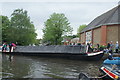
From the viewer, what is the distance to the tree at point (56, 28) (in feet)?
136

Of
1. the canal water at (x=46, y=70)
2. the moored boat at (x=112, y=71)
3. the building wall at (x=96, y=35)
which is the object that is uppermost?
the building wall at (x=96, y=35)

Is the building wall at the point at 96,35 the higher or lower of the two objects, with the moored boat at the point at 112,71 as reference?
higher

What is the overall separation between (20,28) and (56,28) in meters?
11.1

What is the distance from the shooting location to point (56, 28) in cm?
4150

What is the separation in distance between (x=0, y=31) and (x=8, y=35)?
2363mm

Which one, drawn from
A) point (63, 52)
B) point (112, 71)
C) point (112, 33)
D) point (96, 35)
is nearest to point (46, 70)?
point (112, 71)

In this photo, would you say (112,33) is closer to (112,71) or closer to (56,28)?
(112,71)

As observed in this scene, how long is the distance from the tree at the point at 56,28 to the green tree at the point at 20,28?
19.4 feet

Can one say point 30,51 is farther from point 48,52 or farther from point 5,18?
point 5,18

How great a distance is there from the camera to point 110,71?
288 inches

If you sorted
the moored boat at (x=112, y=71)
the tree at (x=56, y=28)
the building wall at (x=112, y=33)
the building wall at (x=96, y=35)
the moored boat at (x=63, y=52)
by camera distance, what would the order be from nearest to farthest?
1. the moored boat at (x=112, y=71)
2. the moored boat at (x=63, y=52)
3. the building wall at (x=112, y=33)
4. the building wall at (x=96, y=35)
5. the tree at (x=56, y=28)

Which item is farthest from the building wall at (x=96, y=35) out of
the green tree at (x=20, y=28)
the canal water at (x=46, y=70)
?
the green tree at (x=20, y=28)

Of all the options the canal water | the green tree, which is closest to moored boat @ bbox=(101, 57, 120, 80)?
the canal water

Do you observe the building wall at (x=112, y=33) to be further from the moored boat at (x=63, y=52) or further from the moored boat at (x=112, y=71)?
the moored boat at (x=112, y=71)
